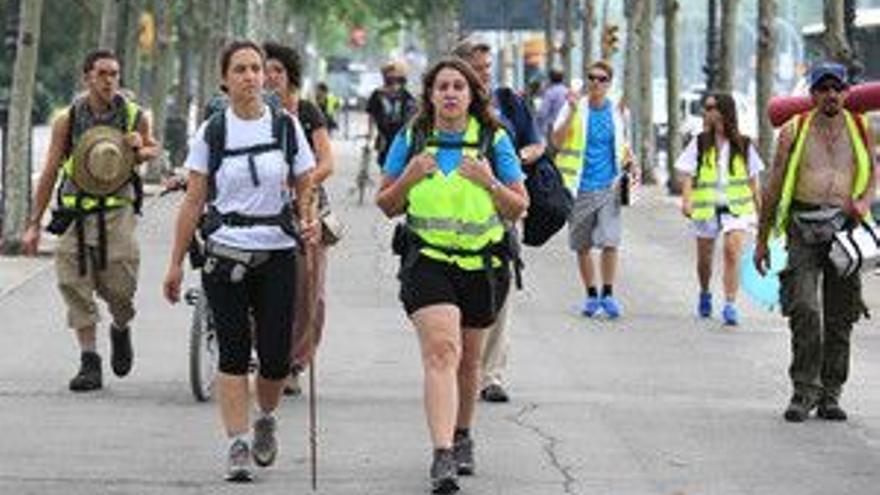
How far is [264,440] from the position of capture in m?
11.2

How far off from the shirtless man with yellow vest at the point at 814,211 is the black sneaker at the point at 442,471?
10.8ft

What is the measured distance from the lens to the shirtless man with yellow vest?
13430 mm

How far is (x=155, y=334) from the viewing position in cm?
1767

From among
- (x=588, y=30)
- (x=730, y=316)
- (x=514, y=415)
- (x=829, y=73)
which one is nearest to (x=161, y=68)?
(x=588, y=30)

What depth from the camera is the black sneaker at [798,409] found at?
13.4m

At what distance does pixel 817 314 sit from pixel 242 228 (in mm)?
3716

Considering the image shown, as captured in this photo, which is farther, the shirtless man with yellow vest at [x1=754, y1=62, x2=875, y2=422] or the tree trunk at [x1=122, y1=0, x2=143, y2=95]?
the tree trunk at [x1=122, y1=0, x2=143, y2=95]

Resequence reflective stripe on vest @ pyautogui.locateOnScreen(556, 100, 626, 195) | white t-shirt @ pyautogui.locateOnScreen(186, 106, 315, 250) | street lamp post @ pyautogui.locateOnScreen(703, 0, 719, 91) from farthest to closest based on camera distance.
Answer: street lamp post @ pyautogui.locateOnScreen(703, 0, 719, 91) < reflective stripe on vest @ pyautogui.locateOnScreen(556, 100, 626, 195) < white t-shirt @ pyautogui.locateOnScreen(186, 106, 315, 250)

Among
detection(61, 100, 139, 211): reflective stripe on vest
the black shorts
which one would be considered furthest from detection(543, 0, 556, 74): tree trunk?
the black shorts

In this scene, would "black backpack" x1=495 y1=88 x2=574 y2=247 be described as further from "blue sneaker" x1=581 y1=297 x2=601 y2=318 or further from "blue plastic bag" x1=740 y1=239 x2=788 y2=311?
"blue sneaker" x1=581 y1=297 x2=601 y2=318

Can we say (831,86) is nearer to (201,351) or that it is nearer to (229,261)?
(201,351)

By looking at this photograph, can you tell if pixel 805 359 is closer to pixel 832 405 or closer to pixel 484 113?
pixel 832 405

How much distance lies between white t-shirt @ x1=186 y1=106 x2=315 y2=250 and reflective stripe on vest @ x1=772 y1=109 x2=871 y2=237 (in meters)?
3.47

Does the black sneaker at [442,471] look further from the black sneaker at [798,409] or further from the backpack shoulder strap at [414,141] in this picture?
the black sneaker at [798,409]
